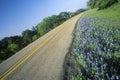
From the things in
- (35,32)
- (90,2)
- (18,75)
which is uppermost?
(18,75)

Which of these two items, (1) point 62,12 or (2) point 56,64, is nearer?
(2) point 56,64

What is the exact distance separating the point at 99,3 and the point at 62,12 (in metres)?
72.7

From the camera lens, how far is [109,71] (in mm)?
6379

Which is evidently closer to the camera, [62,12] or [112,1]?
[112,1]

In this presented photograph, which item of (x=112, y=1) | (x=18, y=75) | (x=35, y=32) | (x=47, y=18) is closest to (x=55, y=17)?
(x=47, y=18)

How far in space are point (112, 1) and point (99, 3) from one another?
4.84 m

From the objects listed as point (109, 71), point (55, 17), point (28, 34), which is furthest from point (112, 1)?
point (28, 34)

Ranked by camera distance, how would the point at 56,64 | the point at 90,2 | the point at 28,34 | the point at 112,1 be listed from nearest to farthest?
the point at 56,64 < the point at 112,1 < the point at 90,2 < the point at 28,34

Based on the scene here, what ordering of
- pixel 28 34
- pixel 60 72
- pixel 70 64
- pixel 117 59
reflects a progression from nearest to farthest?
1. pixel 117 59
2. pixel 60 72
3. pixel 70 64
4. pixel 28 34

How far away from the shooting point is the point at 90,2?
51531 mm

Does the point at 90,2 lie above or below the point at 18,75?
below

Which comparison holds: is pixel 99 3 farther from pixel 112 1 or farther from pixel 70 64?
pixel 70 64

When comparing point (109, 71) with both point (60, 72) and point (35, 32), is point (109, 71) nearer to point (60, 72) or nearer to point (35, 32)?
point (60, 72)

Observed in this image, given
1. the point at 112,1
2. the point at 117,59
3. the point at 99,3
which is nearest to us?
the point at 117,59
